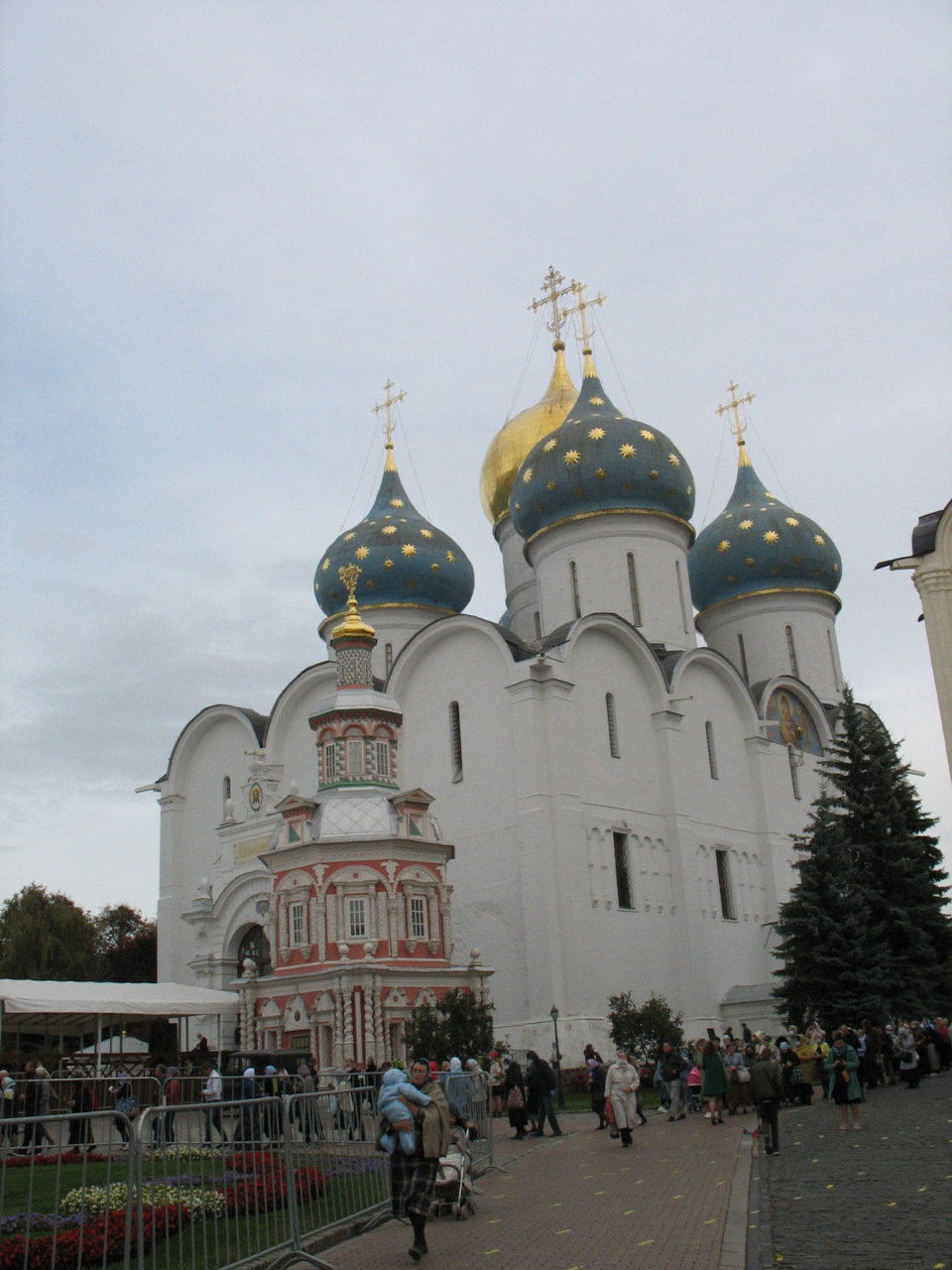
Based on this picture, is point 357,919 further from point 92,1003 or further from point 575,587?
point 575,587

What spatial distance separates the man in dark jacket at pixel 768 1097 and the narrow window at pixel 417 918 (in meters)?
8.88

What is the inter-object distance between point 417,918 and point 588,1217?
11.7 meters

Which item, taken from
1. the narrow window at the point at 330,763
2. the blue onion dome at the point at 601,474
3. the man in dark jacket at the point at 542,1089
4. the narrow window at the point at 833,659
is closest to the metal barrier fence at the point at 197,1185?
the man in dark jacket at the point at 542,1089

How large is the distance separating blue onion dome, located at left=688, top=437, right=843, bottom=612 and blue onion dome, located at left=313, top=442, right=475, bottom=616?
650cm

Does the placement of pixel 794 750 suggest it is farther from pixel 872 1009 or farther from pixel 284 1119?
pixel 284 1119

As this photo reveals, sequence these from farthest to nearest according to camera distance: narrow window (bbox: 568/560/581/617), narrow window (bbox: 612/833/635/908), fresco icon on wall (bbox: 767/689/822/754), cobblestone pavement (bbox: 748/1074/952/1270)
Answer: fresco icon on wall (bbox: 767/689/822/754), narrow window (bbox: 568/560/581/617), narrow window (bbox: 612/833/635/908), cobblestone pavement (bbox: 748/1074/952/1270)

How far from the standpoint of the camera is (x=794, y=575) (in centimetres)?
3291

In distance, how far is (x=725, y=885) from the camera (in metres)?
26.8

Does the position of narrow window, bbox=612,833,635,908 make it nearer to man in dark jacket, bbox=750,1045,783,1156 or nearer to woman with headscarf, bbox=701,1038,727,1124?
woman with headscarf, bbox=701,1038,727,1124

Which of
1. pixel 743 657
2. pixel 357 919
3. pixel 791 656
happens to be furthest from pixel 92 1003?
pixel 791 656

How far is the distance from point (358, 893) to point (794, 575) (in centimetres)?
1776

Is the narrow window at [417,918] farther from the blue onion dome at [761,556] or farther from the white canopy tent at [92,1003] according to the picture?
the blue onion dome at [761,556]

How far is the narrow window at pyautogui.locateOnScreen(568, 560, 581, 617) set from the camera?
28625 mm

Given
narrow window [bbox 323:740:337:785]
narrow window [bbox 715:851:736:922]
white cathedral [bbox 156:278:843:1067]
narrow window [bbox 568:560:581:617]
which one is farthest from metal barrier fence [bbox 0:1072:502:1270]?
narrow window [bbox 568:560:581:617]
